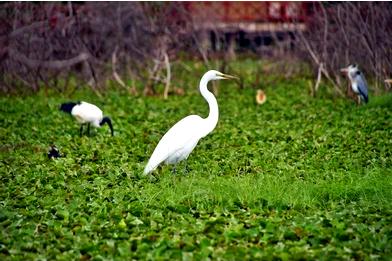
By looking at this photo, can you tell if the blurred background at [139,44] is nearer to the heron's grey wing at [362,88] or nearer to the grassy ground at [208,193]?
the heron's grey wing at [362,88]

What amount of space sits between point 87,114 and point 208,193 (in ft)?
13.4

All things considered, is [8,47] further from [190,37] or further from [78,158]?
[78,158]

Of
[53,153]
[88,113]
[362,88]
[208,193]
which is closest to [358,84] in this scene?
[362,88]

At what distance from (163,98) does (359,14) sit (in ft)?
12.7

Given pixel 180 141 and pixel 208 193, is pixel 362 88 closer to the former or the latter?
pixel 180 141

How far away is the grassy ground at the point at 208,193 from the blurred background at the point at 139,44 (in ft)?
9.35

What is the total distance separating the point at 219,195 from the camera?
6.30 meters

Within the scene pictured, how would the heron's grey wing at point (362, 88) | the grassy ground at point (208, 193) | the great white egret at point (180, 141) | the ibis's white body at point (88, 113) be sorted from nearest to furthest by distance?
the grassy ground at point (208, 193)
the great white egret at point (180, 141)
the ibis's white body at point (88, 113)
the heron's grey wing at point (362, 88)

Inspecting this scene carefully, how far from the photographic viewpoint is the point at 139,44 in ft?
53.4

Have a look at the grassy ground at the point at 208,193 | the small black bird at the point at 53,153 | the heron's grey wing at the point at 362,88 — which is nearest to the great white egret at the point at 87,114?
the grassy ground at the point at 208,193

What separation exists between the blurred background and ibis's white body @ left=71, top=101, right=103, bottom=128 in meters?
4.31

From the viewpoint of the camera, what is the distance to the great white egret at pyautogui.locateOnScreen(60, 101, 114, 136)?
10.1 meters

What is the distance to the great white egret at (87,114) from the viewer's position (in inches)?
396

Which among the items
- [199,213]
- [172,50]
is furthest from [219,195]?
[172,50]
